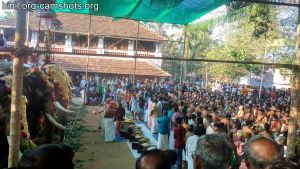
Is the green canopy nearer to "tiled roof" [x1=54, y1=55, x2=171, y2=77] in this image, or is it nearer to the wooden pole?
the wooden pole

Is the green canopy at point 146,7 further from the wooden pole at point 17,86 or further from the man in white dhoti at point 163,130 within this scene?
the man in white dhoti at point 163,130

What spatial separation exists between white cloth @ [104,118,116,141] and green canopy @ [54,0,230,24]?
220 inches

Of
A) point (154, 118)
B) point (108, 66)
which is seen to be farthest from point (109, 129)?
point (108, 66)

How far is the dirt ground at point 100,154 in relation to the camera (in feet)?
28.5

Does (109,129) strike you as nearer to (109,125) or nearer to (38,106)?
(109,125)

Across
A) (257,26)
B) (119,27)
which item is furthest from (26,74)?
(119,27)

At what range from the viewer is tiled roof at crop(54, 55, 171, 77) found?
25672 mm

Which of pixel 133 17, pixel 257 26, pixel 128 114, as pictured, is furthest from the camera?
pixel 257 26

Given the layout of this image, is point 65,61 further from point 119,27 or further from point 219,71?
point 219,71

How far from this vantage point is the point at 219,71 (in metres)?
27.9

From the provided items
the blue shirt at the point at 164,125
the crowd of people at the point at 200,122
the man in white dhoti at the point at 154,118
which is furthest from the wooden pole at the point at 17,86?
the man in white dhoti at the point at 154,118

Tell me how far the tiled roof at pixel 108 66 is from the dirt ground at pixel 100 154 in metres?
13.2

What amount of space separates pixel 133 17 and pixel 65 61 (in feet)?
67.0

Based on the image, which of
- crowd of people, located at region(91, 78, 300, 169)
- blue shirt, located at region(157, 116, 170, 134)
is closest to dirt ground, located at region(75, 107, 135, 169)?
crowd of people, located at region(91, 78, 300, 169)
